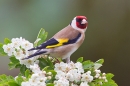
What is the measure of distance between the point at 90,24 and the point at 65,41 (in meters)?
2.74

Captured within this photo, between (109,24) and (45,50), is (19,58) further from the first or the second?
(109,24)

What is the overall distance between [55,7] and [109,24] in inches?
29.2

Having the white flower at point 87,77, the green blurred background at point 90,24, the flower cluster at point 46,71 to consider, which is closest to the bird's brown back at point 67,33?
the flower cluster at point 46,71

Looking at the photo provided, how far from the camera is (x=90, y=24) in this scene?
4.41m

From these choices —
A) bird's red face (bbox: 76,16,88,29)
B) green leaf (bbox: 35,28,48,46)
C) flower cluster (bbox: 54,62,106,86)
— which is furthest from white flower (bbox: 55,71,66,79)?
bird's red face (bbox: 76,16,88,29)

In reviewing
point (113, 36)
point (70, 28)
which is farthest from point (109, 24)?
point (70, 28)

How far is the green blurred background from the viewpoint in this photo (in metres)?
4.32

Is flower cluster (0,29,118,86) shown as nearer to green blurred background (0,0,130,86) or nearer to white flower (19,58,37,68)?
white flower (19,58,37,68)

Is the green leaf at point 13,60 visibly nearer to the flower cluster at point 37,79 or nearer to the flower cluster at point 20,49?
the flower cluster at point 20,49

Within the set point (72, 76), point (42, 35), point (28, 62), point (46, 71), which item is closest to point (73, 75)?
point (72, 76)

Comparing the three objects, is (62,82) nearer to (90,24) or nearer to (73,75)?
(73,75)

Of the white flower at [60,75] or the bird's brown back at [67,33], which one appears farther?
the bird's brown back at [67,33]

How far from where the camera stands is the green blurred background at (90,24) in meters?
4.32

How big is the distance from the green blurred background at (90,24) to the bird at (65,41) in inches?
96.4
